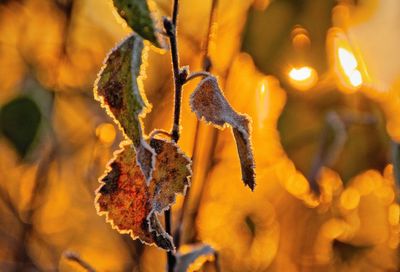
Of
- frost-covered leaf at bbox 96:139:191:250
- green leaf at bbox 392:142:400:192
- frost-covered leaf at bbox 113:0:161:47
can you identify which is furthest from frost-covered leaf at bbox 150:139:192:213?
green leaf at bbox 392:142:400:192

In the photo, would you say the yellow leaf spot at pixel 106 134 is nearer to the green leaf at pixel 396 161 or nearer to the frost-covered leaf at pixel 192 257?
the green leaf at pixel 396 161

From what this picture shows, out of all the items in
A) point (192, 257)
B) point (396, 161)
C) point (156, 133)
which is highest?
point (396, 161)

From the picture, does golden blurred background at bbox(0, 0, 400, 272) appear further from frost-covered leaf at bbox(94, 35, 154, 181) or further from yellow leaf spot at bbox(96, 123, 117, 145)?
frost-covered leaf at bbox(94, 35, 154, 181)

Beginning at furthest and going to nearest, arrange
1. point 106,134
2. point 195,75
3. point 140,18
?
point 106,134 → point 195,75 → point 140,18

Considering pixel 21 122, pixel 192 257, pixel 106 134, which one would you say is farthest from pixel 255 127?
pixel 192 257

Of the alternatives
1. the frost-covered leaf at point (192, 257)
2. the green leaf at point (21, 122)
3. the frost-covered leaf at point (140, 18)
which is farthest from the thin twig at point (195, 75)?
the green leaf at point (21, 122)

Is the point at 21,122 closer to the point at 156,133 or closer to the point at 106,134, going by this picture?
the point at 106,134

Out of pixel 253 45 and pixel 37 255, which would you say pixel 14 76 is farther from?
pixel 253 45
